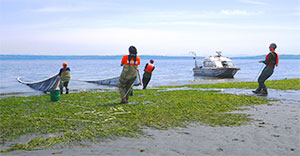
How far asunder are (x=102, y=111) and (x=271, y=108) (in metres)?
6.53

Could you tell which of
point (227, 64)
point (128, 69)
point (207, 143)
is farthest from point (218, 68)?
point (207, 143)

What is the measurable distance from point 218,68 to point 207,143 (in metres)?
36.3

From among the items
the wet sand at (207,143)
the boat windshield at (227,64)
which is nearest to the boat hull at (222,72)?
the boat windshield at (227,64)

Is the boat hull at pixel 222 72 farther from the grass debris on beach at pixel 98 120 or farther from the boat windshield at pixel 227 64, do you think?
the grass debris on beach at pixel 98 120

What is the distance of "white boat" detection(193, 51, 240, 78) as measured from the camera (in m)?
40.8

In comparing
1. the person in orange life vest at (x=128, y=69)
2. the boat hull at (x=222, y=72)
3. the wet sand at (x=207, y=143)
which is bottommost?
the boat hull at (x=222, y=72)

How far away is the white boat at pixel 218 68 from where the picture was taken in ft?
134

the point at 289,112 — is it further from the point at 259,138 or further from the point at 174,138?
the point at 174,138

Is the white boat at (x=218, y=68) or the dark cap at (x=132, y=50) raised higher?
the dark cap at (x=132, y=50)

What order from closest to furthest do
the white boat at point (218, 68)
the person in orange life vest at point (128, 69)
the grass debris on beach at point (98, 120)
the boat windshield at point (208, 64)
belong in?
the grass debris on beach at point (98, 120) → the person in orange life vest at point (128, 69) → the white boat at point (218, 68) → the boat windshield at point (208, 64)

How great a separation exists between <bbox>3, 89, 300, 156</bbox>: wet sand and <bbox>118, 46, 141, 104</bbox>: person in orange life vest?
4.24 meters

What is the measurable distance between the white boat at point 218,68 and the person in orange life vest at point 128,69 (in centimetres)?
3135

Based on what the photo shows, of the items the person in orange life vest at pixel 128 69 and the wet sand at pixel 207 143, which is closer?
the wet sand at pixel 207 143

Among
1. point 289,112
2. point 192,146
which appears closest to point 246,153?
point 192,146
